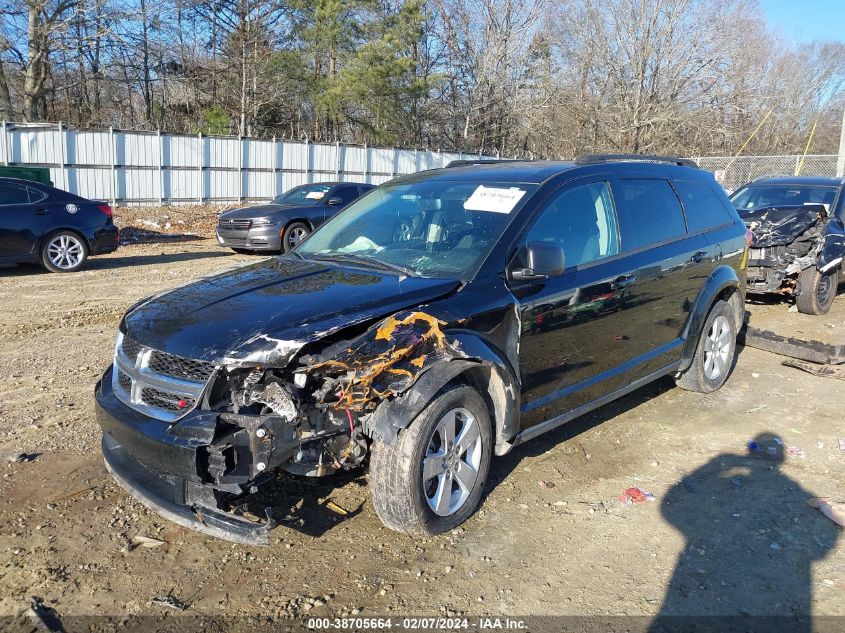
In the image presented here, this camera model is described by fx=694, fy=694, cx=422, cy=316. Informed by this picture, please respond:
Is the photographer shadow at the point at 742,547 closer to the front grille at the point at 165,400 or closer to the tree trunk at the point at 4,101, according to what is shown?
the front grille at the point at 165,400

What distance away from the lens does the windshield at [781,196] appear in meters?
10.0

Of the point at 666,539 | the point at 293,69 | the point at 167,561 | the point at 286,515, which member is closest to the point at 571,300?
the point at 666,539

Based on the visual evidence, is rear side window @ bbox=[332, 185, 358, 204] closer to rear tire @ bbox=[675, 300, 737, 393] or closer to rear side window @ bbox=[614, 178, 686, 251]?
rear tire @ bbox=[675, 300, 737, 393]

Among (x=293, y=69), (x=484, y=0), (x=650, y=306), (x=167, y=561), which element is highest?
(x=484, y=0)

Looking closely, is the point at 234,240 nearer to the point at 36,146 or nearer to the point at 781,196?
the point at 36,146

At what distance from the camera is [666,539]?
3.52 metres

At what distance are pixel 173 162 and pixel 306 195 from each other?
373 inches

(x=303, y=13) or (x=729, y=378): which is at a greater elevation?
(x=303, y=13)

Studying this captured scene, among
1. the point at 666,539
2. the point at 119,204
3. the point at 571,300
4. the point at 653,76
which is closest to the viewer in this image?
the point at 666,539

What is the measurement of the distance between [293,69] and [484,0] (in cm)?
1239

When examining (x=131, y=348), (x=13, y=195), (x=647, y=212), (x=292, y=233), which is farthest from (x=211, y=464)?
(x=292, y=233)

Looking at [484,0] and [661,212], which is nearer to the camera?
[661,212]

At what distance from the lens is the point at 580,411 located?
4.30 m

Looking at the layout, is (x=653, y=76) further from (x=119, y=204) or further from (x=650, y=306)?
(x=650, y=306)
